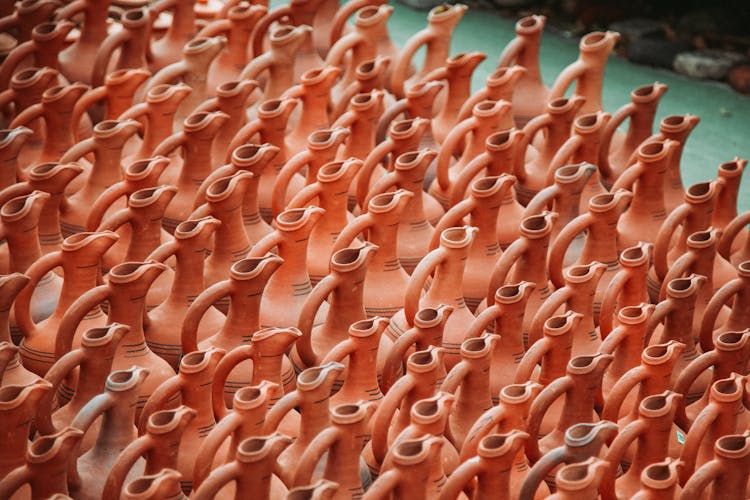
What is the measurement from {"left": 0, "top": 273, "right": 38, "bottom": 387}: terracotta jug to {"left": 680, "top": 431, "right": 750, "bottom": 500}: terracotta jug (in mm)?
1283

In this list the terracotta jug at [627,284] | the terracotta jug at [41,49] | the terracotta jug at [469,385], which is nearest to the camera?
the terracotta jug at [469,385]

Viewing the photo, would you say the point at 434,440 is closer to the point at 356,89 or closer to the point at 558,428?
the point at 558,428

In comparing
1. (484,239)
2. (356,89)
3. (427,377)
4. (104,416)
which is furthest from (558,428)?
(356,89)

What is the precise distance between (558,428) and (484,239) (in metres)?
0.63

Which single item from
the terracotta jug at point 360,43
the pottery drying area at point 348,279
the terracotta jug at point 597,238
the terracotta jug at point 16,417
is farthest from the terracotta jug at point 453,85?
the terracotta jug at point 16,417

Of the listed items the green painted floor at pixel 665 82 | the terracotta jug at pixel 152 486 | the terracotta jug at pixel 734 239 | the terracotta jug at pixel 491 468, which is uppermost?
the terracotta jug at pixel 152 486

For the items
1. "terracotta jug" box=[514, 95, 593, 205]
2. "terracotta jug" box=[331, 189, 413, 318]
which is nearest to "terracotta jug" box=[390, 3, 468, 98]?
"terracotta jug" box=[514, 95, 593, 205]

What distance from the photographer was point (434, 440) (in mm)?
1958

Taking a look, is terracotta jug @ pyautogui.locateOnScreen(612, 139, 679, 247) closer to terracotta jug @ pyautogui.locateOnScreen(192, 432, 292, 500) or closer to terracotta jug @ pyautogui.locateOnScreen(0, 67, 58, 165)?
terracotta jug @ pyautogui.locateOnScreen(192, 432, 292, 500)

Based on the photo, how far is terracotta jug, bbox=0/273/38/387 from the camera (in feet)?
7.82

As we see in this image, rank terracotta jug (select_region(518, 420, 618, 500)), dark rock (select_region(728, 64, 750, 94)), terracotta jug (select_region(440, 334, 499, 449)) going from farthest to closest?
dark rock (select_region(728, 64, 750, 94)) < terracotta jug (select_region(440, 334, 499, 449)) < terracotta jug (select_region(518, 420, 618, 500))

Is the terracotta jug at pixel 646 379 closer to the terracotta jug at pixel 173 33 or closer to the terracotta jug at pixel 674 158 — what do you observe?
the terracotta jug at pixel 674 158

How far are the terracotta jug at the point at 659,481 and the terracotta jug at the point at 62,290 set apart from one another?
46.7 inches

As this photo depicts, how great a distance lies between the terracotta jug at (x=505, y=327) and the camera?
2426 millimetres
